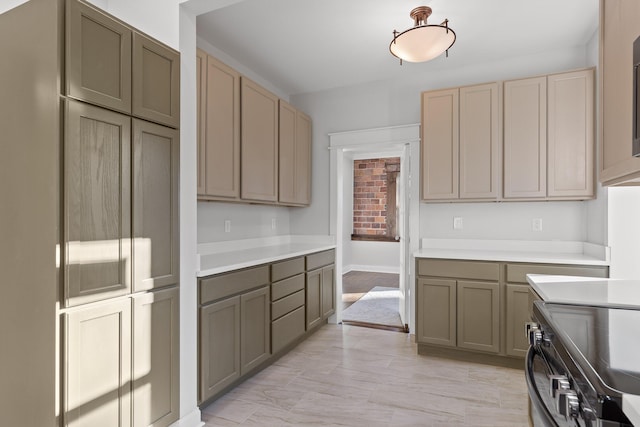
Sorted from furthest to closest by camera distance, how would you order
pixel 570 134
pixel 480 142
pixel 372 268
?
pixel 372 268 → pixel 480 142 → pixel 570 134

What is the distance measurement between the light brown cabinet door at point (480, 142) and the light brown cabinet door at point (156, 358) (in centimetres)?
270

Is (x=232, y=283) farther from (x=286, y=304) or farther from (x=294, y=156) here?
(x=294, y=156)

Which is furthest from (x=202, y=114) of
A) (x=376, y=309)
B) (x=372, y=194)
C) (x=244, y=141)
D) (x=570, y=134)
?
(x=372, y=194)

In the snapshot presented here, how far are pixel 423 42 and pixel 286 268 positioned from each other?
6.78 ft

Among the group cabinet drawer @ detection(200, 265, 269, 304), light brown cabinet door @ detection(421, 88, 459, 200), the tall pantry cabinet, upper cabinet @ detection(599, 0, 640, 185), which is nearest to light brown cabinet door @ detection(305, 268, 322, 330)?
cabinet drawer @ detection(200, 265, 269, 304)

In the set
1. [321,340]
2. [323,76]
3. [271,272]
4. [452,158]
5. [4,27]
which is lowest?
[321,340]

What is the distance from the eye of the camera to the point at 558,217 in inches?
134

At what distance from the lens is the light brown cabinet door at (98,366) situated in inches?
60.1

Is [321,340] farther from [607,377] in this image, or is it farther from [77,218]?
[607,377]

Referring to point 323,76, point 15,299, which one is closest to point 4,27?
point 15,299

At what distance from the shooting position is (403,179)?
13.9 feet

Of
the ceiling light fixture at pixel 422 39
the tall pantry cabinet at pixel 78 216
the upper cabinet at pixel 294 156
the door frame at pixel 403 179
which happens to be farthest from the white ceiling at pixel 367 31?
the tall pantry cabinet at pixel 78 216

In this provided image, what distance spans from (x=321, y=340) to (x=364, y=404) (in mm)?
1267

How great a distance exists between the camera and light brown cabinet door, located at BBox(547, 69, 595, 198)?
304cm
